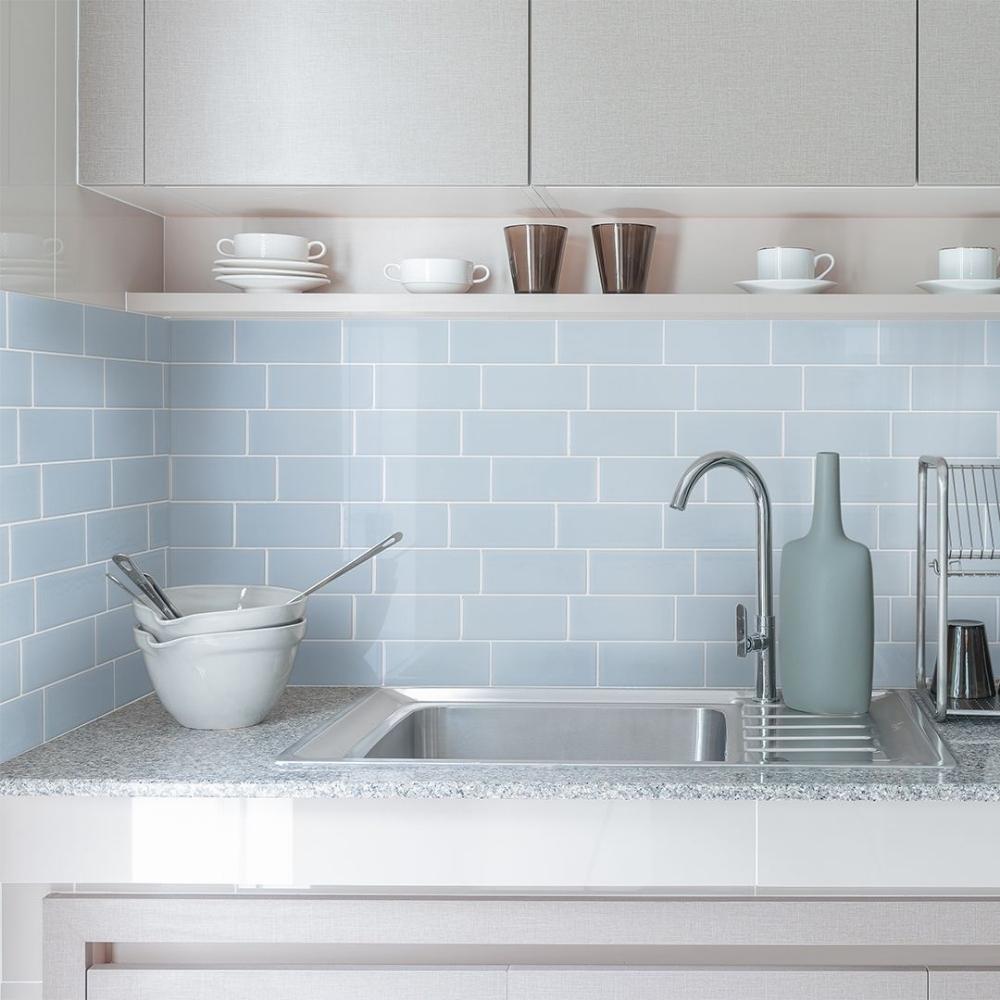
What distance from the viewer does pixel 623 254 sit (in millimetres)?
1877

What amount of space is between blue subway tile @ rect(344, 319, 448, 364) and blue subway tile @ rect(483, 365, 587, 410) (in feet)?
0.35

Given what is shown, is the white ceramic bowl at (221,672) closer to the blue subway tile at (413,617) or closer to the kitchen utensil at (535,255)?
the blue subway tile at (413,617)

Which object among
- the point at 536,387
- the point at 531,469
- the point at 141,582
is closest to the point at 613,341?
the point at 536,387

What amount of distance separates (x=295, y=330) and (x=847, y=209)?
1008mm

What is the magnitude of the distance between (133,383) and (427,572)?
0.63 m

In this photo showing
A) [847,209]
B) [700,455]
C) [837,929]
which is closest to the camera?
[837,929]

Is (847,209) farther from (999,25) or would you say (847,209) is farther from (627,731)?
(627,731)

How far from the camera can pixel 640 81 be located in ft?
5.64

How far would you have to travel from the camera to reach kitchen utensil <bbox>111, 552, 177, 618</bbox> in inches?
67.9

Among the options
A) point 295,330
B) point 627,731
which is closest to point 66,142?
point 295,330

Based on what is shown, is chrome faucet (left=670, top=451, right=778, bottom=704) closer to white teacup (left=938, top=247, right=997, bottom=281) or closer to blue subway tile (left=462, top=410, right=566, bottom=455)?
blue subway tile (left=462, top=410, right=566, bottom=455)

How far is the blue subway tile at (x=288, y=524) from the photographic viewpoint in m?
2.14

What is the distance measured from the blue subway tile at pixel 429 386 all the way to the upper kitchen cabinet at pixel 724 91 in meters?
0.49

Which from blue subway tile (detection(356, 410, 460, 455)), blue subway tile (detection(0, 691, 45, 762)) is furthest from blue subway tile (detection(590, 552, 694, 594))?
blue subway tile (detection(0, 691, 45, 762))
